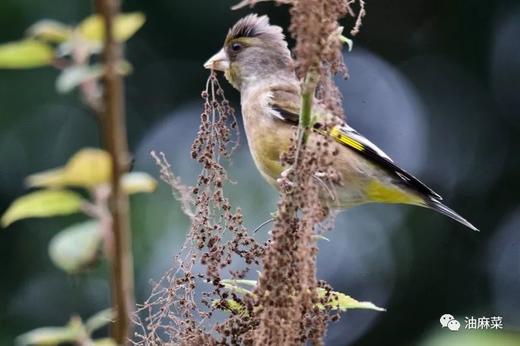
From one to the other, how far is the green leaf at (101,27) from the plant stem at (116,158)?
0.06 feet

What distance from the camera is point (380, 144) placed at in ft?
26.0

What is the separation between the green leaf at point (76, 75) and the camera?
710 millimetres

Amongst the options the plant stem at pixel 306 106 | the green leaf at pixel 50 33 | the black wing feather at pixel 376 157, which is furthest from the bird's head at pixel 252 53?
the green leaf at pixel 50 33

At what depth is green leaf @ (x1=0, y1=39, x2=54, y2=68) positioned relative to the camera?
692 mm

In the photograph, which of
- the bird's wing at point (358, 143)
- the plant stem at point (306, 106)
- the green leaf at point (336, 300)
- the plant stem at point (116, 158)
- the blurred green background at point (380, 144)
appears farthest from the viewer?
the blurred green background at point (380, 144)

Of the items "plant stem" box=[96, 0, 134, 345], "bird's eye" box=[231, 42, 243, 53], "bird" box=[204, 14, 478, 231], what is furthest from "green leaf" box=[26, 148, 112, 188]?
"bird's eye" box=[231, 42, 243, 53]

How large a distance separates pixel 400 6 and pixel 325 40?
22.0 ft

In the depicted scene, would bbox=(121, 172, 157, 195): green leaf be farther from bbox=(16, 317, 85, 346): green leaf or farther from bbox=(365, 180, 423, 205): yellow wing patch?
bbox=(365, 180, 423, 205): yellow wing patch

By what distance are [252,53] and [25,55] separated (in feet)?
10.7

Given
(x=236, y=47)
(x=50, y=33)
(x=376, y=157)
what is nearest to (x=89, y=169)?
(x=50, y=33)

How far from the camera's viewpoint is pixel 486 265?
23.6ft

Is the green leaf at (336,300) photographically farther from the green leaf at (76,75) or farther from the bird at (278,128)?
the bird at (278,128)

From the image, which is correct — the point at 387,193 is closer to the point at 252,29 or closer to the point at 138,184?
the point at 252,29

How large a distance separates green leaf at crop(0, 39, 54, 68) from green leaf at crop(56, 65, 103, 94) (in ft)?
0.08
